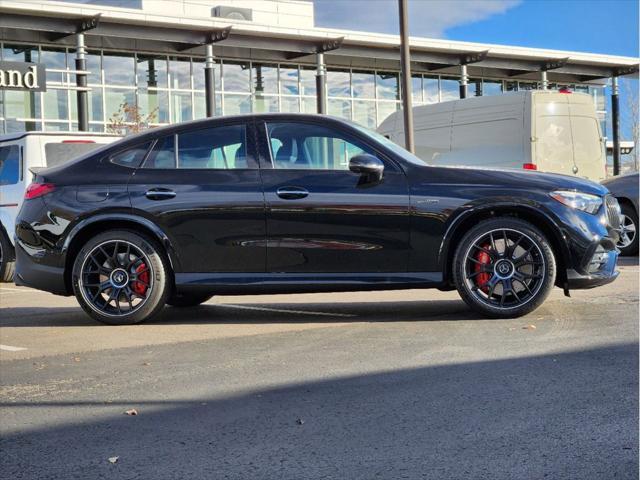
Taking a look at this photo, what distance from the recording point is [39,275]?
7531 millimetres

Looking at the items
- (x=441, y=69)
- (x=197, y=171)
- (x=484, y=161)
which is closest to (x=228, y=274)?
(x=197, y=171)

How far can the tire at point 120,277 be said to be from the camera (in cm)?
730

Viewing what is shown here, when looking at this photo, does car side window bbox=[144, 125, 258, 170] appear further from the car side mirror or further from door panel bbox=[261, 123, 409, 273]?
the car side mirror

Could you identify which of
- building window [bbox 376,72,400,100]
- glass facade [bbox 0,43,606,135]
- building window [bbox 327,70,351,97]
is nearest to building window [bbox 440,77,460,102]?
glass facade [bbox 0,43,606,135]

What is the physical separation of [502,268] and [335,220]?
1.30m

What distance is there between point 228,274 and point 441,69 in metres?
36.3

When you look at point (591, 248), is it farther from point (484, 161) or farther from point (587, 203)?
point (484, 161)

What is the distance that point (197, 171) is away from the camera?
737 cm

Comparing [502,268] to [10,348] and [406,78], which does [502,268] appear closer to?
[10,348]

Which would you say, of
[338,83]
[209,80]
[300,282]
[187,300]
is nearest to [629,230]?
[187,300]

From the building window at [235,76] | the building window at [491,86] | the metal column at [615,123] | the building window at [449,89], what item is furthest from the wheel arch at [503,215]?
the metal column at [615,123]

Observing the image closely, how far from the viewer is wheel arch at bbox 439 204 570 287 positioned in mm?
7000

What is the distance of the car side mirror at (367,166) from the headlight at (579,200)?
1.30 m

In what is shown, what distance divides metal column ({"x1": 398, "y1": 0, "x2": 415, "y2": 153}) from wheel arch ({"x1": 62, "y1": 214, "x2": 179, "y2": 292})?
11.4 m
